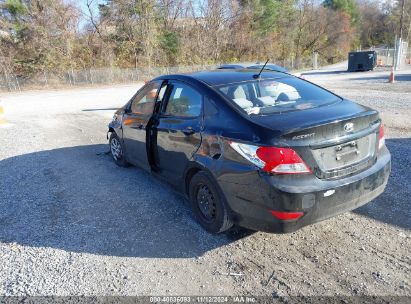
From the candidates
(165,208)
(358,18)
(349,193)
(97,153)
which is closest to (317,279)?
(349,193)

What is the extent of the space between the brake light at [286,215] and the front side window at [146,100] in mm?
2345

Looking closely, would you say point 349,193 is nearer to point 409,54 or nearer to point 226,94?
point 226,94

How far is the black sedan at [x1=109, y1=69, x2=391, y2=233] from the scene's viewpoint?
9.04 ft

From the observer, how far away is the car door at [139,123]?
4551mm

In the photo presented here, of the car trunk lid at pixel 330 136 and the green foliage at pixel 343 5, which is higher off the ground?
the green foliage at pixel 343 5

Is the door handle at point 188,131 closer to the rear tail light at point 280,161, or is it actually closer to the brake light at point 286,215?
the rear tail light at point 280,161

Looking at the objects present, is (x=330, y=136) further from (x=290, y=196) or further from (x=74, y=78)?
(x=74, y=78)

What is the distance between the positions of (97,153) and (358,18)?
261 ft

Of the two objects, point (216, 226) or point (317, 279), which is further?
point (216, 226)

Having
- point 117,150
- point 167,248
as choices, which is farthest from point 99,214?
point 117,150

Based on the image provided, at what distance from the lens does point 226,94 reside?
3.41 metres

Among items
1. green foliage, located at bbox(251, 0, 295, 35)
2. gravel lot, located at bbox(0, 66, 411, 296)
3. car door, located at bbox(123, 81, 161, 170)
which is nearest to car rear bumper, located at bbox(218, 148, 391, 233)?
gravel lot, located at bbox(0, 66, 411, 296)

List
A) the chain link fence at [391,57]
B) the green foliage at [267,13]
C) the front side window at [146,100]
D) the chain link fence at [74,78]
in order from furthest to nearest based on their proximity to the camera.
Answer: the green foliage at [267,13]
the chain link fence at [391,57]
the chain link fence at [74,78]
the front side window at [146,100]

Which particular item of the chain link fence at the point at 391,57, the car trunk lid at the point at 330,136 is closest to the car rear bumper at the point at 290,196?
the car trunk lid at the point at 330,136
